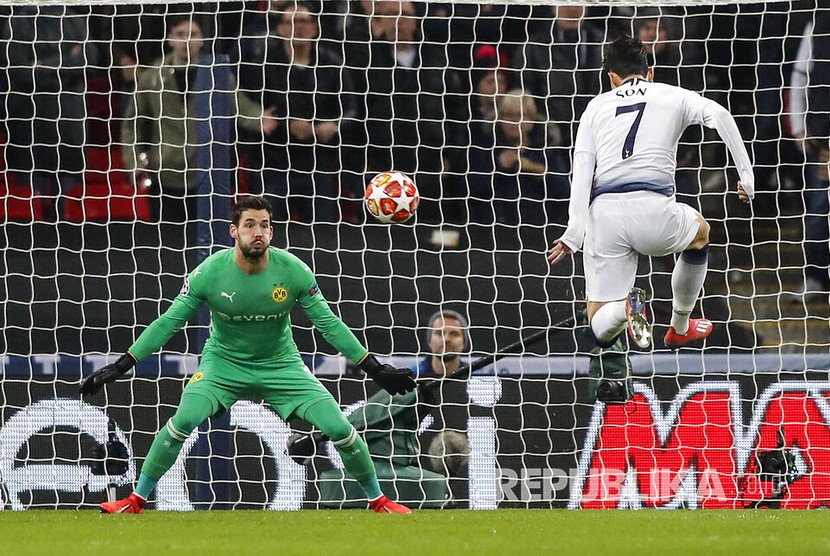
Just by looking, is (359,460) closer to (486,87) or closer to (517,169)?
(517,169)

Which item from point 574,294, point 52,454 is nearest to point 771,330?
point 574,294

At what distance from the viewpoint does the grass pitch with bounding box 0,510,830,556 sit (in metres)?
6.16

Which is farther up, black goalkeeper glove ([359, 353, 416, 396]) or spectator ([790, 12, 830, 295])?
spectator ([790, 12, 830, 295])

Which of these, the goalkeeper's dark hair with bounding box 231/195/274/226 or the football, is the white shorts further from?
the goalkeeper's dark hair with bounding box 231/195/274/226

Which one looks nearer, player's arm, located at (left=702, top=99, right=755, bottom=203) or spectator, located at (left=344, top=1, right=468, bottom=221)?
player's arm, located at (left=702, top=99, right=755, bottom=203)

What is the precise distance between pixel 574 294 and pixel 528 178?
1.31 meters

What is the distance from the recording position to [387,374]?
8.27 m

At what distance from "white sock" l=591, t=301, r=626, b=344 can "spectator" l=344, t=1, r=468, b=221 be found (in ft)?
11.0

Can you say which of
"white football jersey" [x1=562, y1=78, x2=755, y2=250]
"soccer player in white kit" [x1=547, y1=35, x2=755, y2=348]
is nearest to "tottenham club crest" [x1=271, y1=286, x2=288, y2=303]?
"soccer player in white kit" [x1=547, y1=35, x2=755, y2=348]

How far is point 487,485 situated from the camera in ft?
31.7

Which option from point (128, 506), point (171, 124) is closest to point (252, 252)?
point (128, 506)

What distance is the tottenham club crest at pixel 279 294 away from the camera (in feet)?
27.2

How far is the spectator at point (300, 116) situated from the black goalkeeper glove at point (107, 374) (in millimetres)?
3196

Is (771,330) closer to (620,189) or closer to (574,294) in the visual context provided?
(574,294)
